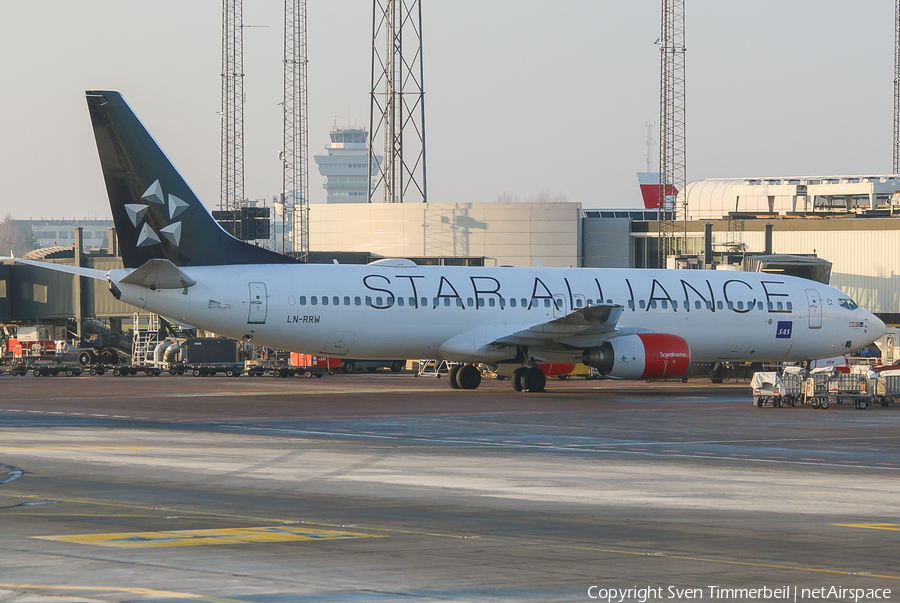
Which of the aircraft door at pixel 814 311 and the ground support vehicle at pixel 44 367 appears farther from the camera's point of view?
the ground support vehicle at pixel 44 367

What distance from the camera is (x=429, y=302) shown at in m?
35.9

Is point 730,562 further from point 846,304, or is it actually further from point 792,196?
point 792,196

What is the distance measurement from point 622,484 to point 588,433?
8.47 meters

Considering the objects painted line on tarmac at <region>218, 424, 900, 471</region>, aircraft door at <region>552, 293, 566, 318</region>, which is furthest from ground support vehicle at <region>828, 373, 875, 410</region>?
painted line on tarmac at <region>218, 424, 900, 471</region>

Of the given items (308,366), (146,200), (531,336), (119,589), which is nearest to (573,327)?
(531,336)

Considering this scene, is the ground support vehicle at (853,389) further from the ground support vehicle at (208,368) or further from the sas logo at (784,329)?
the ground support vehicle at (208,368)

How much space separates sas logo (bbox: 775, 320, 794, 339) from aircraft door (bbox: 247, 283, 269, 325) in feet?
61.4

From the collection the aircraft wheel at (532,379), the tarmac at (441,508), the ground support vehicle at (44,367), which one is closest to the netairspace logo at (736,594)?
the tarmac at (441,508)

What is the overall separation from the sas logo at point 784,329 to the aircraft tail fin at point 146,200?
19541mm

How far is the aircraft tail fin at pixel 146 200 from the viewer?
107 ft

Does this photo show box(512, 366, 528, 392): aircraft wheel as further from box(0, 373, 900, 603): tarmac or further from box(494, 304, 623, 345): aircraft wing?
box(0, 373, 900, 603): tarmac

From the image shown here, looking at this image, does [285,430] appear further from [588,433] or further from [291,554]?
[291,554]

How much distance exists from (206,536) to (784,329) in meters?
33.5

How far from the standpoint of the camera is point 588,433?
23.5 meters
